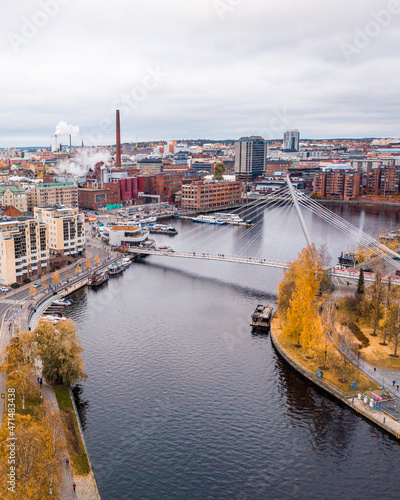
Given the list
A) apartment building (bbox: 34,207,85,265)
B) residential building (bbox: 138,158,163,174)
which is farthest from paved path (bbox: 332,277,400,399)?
residential building (bbox: 138,158,163,174)

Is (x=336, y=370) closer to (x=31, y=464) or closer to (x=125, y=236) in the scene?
(x=31, y=464)

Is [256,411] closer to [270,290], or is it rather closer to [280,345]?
[280,345]

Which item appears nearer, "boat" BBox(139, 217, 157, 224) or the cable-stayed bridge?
the cable-stayed bridge

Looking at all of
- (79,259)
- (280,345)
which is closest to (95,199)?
(79,259)

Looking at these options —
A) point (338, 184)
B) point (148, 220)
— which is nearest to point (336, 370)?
point (148, 220)

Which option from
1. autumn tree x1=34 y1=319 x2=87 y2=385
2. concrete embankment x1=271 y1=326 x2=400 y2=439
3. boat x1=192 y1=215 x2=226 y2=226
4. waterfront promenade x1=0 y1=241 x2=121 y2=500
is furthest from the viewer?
boat x1=192 y1=215 x2=226 y2=226

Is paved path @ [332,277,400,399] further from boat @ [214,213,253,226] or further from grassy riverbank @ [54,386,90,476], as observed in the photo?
boat @ [214,213,253,226]

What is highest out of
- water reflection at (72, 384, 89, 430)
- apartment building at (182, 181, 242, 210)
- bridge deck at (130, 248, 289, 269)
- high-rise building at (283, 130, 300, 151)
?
high-rise building at (283, 130, 300, 151)
